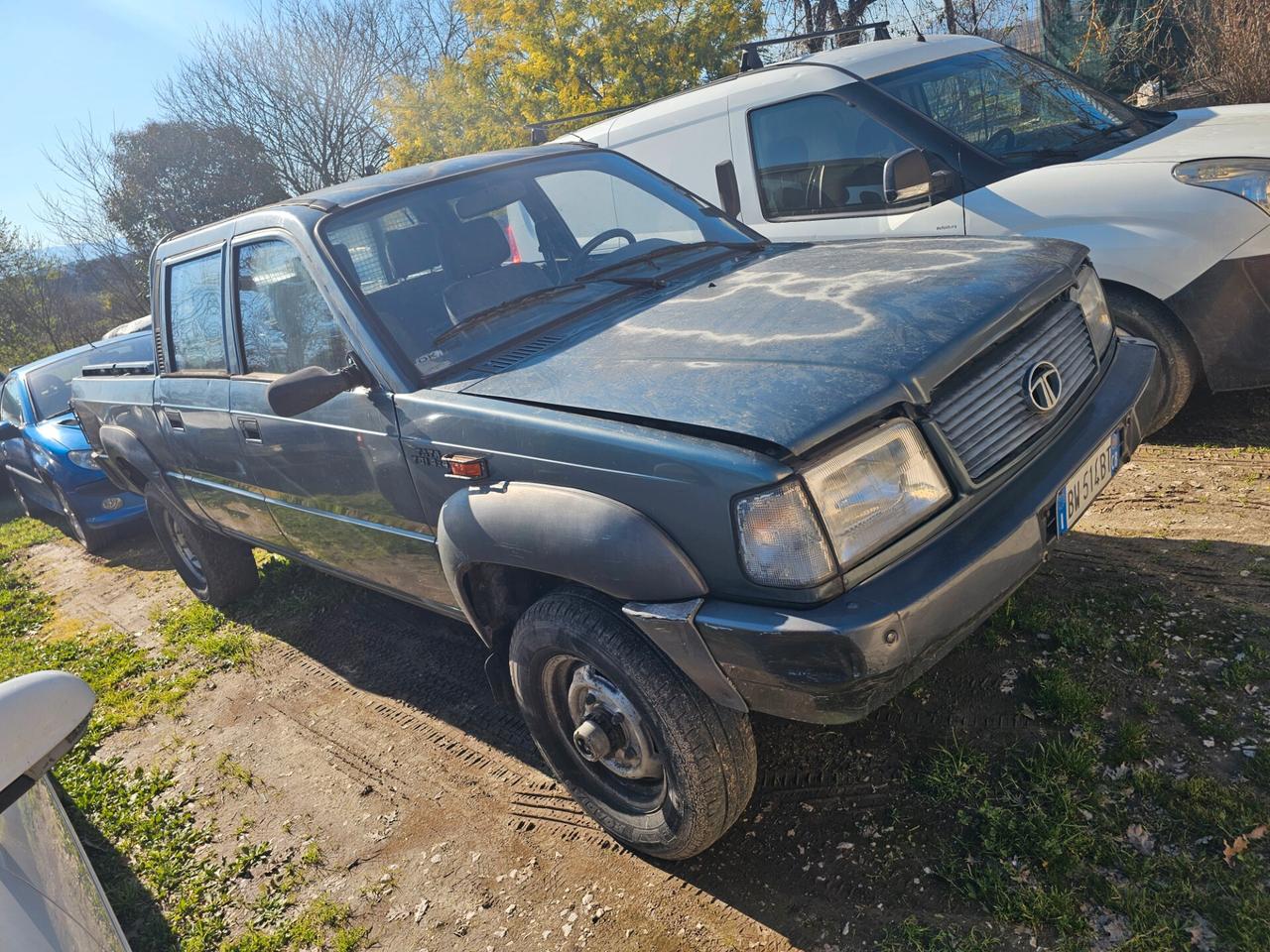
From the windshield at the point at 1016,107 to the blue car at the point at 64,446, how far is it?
5.66 meters

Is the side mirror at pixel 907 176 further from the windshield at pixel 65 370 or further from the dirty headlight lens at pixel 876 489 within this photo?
the windshield at pixel 65 370

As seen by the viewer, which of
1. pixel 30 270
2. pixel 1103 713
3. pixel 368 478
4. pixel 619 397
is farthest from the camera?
pixel 30 270

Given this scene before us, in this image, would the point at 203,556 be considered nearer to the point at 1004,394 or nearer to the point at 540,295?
the point at 540,295

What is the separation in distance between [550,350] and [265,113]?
21543mm

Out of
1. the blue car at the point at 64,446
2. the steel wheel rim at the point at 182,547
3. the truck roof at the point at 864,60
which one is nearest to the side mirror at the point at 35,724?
the steel wheel rim at the point at 182,547

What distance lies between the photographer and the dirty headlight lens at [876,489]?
2.07 m

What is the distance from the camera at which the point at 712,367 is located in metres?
2.37

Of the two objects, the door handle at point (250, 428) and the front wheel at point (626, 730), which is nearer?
the front wheel at point (626, 730)

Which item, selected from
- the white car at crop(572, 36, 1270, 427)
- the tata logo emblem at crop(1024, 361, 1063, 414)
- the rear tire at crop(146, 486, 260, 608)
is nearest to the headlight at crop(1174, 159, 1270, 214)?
the white car at crop(572, 36, 1270, 427)

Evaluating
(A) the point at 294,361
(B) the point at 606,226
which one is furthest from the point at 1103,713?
(A) the point at 294,361

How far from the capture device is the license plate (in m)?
2.42

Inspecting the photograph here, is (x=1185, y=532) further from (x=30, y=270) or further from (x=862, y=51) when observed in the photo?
(x=30, y=270)

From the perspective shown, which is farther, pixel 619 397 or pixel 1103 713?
pixel 1103 713

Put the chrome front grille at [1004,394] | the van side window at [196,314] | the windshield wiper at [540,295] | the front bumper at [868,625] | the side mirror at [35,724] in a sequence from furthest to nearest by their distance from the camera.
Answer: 1. the van side window at [196,314]
2. the windshield wiper at [540,295]
3. the chrome front grille at [1004,394]
4. the front bumper at [868,625]
5. the side mirror at [35,724]
